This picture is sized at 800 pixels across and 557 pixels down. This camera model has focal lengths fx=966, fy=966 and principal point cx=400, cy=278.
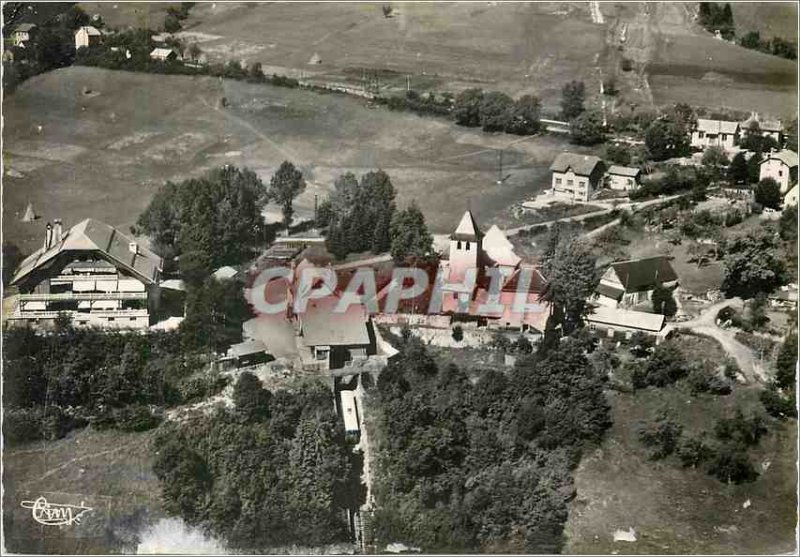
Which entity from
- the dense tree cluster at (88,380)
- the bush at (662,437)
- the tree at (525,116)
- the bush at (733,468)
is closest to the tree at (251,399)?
the dense tree cluster at (88,380)

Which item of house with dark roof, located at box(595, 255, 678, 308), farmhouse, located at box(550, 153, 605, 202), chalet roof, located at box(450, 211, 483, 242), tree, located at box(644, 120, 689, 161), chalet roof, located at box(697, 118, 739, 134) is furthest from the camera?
tree, located at box(644, 120, 689, 161)

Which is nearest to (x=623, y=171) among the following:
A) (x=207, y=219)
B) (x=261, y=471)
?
(x=207, y=219)

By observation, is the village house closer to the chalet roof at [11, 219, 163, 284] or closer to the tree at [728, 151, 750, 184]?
the tree at [728, 151, 750, 184]

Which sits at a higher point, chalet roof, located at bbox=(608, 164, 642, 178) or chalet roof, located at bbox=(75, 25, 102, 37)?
chalet roof, located at bbox=(75, 25, 102, 37)

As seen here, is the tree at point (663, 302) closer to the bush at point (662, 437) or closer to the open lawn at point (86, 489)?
the bush at point (662, 437)

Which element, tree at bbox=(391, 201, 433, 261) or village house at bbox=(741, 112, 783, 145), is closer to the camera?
tree at bbox=(391, 201, 433, 261)

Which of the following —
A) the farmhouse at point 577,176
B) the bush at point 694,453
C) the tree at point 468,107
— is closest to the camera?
the bush at point 694,453

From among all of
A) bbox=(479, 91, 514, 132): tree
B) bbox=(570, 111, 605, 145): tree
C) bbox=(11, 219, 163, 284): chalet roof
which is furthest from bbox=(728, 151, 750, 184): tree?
bbox=(11, 219, 163, 284): chalet roof
